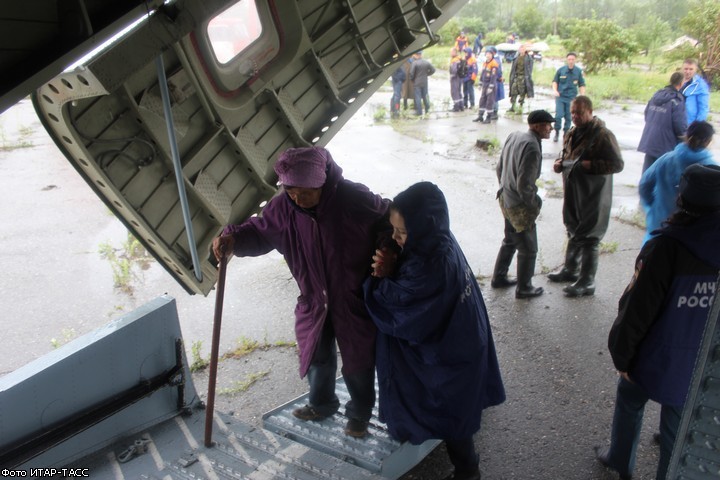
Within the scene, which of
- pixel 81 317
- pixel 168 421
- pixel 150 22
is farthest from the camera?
pixel 81 317

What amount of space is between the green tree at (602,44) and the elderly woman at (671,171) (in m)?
19.8

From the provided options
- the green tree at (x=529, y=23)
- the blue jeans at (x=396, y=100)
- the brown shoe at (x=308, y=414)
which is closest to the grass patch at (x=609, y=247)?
the brown shoe at (x=308, y=414)

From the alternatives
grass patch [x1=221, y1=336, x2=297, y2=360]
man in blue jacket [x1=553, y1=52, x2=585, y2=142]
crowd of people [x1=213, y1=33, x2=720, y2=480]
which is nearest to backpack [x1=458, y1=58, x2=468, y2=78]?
man in blue jacket [x1=553, y1=52, x2=585, y2=142]

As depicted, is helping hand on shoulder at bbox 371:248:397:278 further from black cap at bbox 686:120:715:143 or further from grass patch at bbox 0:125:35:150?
grass patch at bbox 0:125:35:150

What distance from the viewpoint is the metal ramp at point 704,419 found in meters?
1.53

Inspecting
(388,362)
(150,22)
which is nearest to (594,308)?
(388,362)

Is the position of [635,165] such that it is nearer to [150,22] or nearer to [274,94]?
Result: [274,94]

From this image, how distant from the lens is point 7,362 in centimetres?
485

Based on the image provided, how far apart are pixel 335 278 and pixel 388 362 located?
1.68 ft

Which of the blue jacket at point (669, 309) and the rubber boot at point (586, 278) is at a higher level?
the blue jacket at point (669, 309)

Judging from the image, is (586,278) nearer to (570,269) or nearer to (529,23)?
(570,269)

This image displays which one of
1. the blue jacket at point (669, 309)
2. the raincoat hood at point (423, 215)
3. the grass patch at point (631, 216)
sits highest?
the raincoat hood at point (423, 215)

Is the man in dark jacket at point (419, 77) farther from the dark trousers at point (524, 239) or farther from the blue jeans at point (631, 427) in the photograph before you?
the blue jeans at point (631, 427)

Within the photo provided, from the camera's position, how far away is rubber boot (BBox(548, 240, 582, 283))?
18.4 feet
